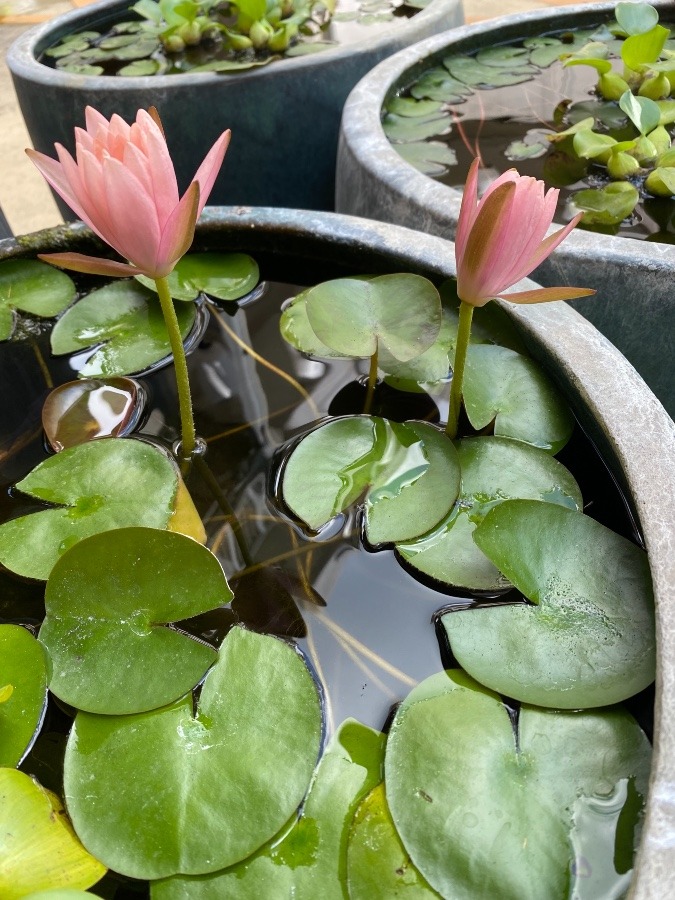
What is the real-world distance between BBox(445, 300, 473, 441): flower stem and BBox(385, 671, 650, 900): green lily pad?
231 millimetres

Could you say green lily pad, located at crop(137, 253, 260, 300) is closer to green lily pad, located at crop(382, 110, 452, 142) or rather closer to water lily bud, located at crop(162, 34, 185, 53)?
green lily pad, located at crop(382, 110, 452, 142)

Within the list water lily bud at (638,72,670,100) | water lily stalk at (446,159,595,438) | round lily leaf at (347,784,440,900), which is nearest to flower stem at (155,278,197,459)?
water lily stalk at (446,159,595,438)

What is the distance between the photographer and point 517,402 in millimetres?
589

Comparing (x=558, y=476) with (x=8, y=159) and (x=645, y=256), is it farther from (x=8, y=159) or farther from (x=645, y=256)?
(x=8, y=159)

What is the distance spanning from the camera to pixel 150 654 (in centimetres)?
45

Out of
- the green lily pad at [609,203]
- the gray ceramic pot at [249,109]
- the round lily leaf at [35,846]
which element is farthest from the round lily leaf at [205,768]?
the gray ceramic pot at [249,109]

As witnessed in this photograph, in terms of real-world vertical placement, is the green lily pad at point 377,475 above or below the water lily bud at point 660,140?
below

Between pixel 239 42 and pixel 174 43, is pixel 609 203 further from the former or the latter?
pixel 174 43

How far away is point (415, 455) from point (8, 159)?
2.25 meters

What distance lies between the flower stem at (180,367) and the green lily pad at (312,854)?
304 millimetres

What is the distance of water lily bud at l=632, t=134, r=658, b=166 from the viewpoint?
3.05 ft

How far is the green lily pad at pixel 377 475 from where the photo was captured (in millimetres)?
525

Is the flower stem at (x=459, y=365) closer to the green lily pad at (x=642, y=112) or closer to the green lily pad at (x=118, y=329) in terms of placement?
the green lily pad at (x=118, y=329)

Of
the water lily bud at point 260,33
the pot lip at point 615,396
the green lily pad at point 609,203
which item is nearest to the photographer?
the pot lip at point 615,396
